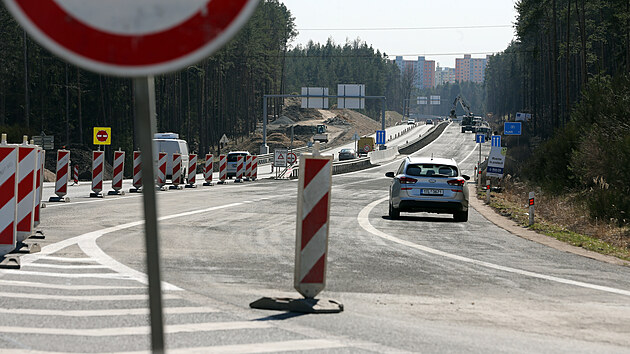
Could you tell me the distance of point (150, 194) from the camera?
269cm

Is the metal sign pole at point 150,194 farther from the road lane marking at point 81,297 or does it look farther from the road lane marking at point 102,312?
the road lane marking at point 81,297

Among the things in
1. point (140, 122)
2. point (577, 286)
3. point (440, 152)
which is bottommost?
point (440, 152)

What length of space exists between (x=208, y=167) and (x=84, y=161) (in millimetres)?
20612

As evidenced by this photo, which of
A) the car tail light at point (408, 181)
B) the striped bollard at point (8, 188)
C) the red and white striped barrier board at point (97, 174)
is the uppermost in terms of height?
the striped bollard at point (8, 188)

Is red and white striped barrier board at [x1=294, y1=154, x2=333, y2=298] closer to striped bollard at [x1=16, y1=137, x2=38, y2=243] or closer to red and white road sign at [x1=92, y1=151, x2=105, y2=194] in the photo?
striped bollard at [x1=16, y1=137, x2=38, y2=243]

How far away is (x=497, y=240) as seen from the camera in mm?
17281

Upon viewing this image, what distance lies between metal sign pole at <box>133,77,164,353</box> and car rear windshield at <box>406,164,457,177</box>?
67.5ft

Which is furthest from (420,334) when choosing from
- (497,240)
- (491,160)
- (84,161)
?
(84,161)

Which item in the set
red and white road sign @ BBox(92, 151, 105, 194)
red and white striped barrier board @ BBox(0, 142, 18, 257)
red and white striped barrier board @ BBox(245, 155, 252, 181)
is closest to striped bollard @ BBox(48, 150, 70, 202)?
red and white road sign @ BBox(92, 151, 105, 194)

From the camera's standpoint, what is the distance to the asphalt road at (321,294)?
644 cm

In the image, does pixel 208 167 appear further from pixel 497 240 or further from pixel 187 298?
pixel 187 298

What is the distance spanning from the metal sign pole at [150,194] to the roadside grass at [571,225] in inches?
511

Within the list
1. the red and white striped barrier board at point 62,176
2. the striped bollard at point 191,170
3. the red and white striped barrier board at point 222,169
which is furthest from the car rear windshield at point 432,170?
the red and white striped barrier board at point 222,169

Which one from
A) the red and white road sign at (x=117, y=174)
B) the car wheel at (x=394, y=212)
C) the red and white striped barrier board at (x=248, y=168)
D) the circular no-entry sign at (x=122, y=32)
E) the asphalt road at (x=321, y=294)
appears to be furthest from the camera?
the red and white striped barrier board at (x=248, y=168)
